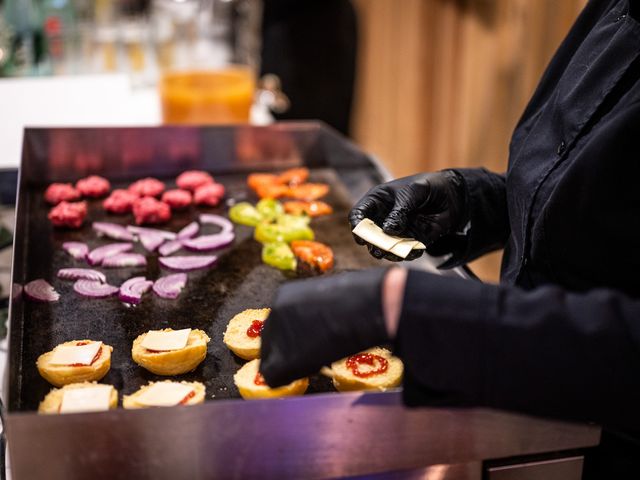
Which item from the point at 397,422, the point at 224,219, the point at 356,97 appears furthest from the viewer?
the point at 356,97

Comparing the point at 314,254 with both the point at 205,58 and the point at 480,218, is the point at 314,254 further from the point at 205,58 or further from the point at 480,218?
the point at 205,58

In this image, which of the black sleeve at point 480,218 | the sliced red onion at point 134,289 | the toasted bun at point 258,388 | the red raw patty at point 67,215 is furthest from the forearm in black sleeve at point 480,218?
the red raw patty at point 67,215

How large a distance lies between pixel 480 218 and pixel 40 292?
1069 millimetres

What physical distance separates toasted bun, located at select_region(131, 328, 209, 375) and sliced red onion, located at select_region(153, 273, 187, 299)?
1.02 feet

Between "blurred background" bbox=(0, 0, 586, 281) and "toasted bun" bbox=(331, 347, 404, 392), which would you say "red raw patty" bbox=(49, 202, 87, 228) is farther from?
"toasted bun" bbox=(331, 347, 404, 392)

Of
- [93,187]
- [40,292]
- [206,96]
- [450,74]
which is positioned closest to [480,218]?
[40,292]

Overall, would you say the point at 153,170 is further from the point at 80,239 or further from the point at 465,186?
the point at 465,186

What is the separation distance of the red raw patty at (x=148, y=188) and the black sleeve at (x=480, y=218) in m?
1.01

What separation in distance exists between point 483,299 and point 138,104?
8.84ft

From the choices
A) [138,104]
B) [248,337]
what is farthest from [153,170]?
[248,337]

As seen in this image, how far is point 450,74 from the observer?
13.8 feet

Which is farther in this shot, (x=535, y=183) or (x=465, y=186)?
(x=465, y=186)

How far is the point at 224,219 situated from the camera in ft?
7.69

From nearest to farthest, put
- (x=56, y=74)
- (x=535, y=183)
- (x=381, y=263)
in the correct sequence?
A: (x=535, y=183)
(x=381, y=263)
(x=56, y=74)
